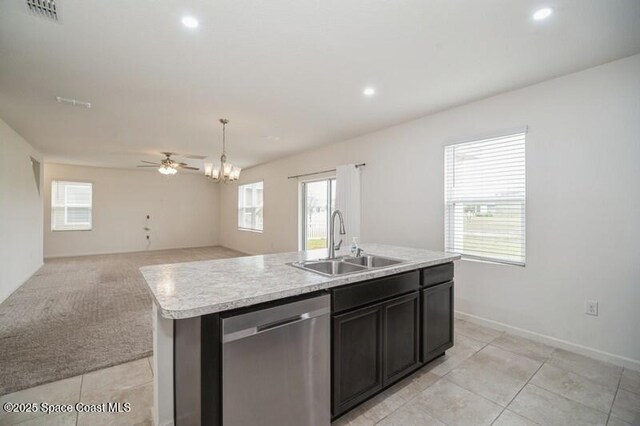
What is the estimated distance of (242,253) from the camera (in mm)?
8133

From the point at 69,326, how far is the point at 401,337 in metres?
3.62

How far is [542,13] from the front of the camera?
181 centimetres

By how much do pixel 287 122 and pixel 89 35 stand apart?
92.3 inches

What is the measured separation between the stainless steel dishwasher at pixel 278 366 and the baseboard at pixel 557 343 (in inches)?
95.2

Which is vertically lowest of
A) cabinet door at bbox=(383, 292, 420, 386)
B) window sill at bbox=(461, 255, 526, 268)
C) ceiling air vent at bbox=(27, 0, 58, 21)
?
cabinet door at bbox=(383, 292, 420, 386)

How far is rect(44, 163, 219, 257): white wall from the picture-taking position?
7.58m

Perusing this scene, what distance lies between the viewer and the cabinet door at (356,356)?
1.64 meters

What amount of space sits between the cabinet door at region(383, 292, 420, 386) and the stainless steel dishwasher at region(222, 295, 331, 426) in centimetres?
56

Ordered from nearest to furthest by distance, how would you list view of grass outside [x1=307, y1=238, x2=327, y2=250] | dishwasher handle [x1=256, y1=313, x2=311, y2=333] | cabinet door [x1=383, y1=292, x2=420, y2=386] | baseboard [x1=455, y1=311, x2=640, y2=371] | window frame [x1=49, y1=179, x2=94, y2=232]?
dishwasher handle [x1=256, y1=313, x2=311, y2=333] < cabinet door [x1=383, y1=292, x2=420, y2=386] < baseboard [x1=455, y1=311, x2=640, y2=371] < view of grass outside [x1=307, y1=238, x2=327, y2=250] < window frame [x1=49, y1=179, x2=94, y2=232]

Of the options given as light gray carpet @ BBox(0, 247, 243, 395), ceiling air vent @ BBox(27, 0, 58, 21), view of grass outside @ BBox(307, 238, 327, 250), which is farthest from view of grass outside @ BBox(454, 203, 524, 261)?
ceiling air vent @ BBox(27, 0, 58, 21)

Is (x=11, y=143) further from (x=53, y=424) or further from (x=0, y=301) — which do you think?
(x=53, y=424)

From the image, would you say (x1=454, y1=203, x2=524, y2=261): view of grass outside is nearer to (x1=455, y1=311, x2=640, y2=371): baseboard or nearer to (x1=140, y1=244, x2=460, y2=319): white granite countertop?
(x1=455, y1=311, x2=640, y2=371): baseboard

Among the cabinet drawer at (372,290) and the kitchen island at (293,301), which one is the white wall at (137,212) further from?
the cabinet drawer at (372,290)

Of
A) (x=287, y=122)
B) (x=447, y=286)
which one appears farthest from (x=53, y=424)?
(x=287, y=122)
